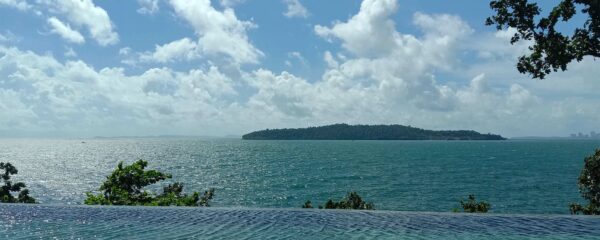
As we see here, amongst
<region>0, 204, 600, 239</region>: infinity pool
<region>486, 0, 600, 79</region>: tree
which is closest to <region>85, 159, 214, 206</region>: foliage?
<region>0, 204, 600, 239</region>: infinity pool

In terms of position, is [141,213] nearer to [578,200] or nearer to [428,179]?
[578,200]

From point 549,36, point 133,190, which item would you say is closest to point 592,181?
point 549,36

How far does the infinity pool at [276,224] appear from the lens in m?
15.2

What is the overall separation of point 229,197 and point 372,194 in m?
18.9

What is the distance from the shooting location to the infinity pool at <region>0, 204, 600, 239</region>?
1519 cm

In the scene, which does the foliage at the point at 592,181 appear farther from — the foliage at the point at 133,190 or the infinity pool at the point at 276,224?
the foliage at the point at 133,190

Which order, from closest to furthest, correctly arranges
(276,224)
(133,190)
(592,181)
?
(276,224), (592,181), (133,190)

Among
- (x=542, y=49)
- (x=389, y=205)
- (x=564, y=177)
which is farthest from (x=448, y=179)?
(x=542, y=49)

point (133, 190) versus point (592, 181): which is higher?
point (592, 181)

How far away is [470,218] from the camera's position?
17.5 meters

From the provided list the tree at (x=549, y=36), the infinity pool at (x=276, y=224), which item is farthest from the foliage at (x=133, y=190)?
the tree at (x=549, y=36)

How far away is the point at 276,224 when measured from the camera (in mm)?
16844

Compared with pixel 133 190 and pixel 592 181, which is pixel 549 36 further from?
pixel 133 190

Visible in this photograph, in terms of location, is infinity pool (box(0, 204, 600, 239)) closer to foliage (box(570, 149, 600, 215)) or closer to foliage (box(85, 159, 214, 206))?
foliage (box(85, 159, 214, 206))
